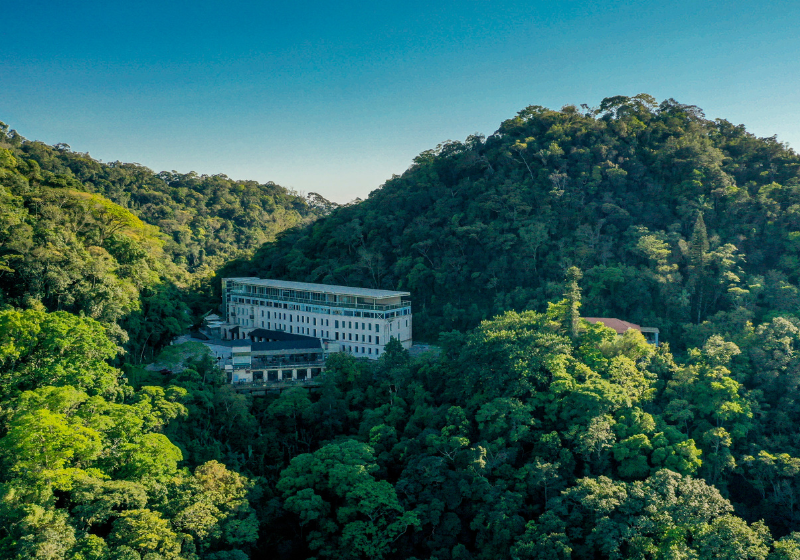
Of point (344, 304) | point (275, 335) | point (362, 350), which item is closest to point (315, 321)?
point (344, 304)

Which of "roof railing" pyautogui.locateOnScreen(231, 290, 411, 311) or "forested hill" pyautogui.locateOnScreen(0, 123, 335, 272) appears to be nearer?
"roof railing" pyautogui.locateOnScreen(231, 290, 411, 311)

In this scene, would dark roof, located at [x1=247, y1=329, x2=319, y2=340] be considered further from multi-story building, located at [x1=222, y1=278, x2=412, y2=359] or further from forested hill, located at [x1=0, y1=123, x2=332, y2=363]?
forested hill, located at [x1=0, y1=123, x2=332, y2=363]

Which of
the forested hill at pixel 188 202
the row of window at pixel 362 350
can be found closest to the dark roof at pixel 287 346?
the row of window at pixel 362 350

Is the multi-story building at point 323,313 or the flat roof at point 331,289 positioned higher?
the flat roof at point 331,289

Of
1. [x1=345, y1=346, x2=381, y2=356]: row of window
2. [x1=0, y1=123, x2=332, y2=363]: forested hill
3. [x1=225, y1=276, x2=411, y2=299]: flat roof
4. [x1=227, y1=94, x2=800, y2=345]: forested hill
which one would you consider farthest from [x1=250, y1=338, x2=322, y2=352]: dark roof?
[x1=227, y1=94, x2=800, y2=345]: forested hill

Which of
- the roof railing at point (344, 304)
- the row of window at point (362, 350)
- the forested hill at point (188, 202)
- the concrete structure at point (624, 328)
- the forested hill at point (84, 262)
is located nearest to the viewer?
the forested hill at point (84, 262)

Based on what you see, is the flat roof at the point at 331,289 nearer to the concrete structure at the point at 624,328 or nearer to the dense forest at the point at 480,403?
the dense forest at the point at 480,403
